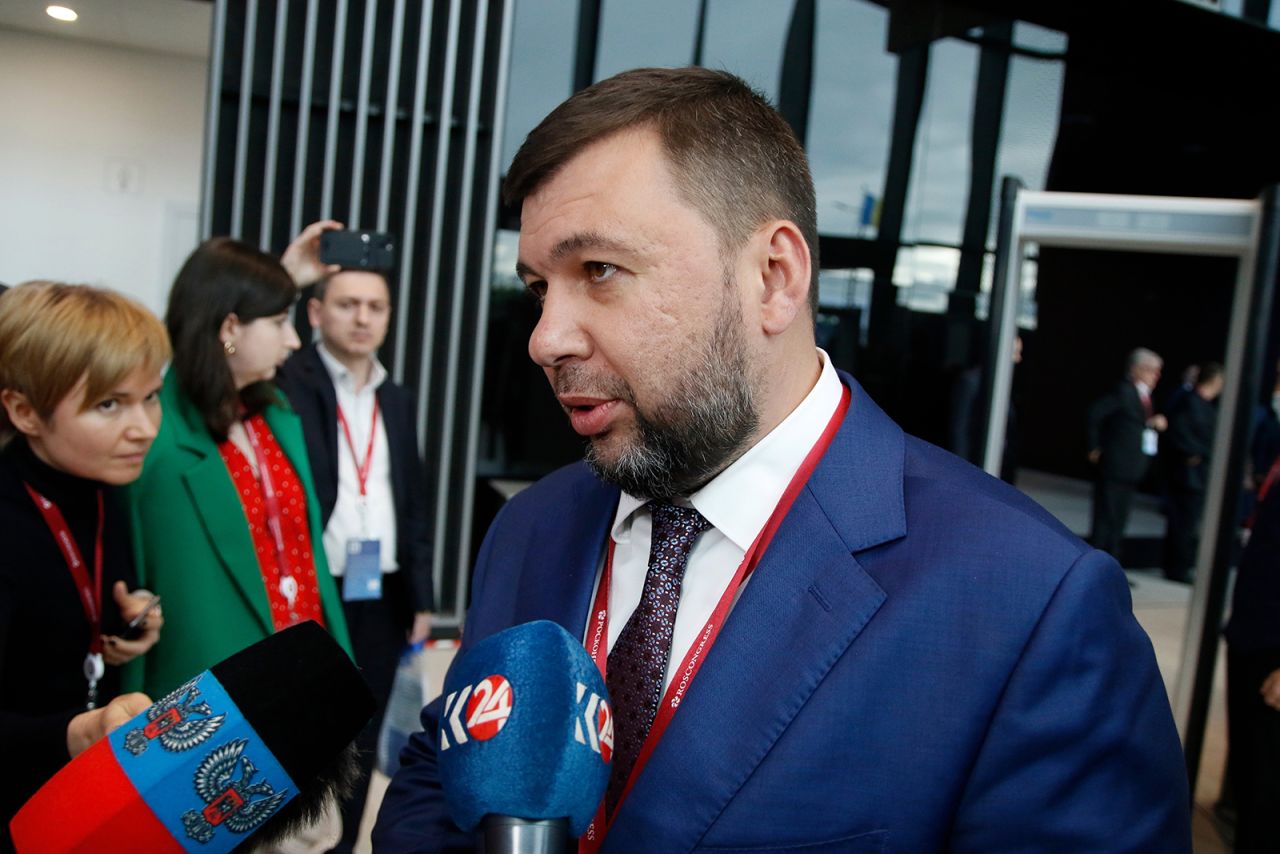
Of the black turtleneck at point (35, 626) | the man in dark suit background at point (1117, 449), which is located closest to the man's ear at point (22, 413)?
the black turtleneck at point (35, 626)

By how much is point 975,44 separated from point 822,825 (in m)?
5.73

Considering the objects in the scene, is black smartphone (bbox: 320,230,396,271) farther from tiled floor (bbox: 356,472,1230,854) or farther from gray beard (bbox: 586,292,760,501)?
gray beard (bbox: 586,292,760,501)

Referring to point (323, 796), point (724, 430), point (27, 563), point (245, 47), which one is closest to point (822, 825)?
point (724, 430)

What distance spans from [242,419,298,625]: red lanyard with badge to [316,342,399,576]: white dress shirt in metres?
0.26

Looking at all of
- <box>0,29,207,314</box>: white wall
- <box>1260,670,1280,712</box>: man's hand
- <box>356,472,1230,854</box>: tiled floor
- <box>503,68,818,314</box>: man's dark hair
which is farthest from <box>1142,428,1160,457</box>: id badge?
<box>503,68,818,314</box>: man's dark hair

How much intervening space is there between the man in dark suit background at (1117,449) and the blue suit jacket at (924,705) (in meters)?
5.93

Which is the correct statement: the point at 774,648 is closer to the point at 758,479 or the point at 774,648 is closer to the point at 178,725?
the point at 758,479

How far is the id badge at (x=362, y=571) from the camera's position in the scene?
99.2 inches

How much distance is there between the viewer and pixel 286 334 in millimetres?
2318

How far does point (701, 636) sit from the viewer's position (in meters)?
1.02

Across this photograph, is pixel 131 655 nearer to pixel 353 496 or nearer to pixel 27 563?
pixel 27 563

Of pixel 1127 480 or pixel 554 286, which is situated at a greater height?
pixel 554 286

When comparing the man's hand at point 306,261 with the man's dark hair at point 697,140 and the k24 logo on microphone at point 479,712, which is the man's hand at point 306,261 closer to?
the man's dark hair at point 697,140

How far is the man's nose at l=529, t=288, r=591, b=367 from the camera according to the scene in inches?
39.6
